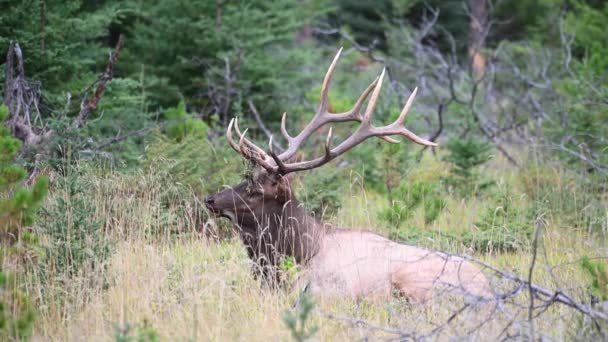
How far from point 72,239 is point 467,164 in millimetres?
5619

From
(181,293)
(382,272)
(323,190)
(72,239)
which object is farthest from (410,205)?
(72,239)

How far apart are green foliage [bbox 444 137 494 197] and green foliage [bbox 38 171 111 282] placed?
5.01 meters

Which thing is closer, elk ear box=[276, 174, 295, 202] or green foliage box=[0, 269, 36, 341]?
green foliage box=[0, 269, 36, 341]

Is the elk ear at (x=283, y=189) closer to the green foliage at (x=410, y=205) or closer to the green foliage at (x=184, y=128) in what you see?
the green foliage at (x=410, y=205)

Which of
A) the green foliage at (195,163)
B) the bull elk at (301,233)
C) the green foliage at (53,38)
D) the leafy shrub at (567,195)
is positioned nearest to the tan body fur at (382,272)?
the bull elk at (301,233)

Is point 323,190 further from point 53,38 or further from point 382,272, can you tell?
point 53,38

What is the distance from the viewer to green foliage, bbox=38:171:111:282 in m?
5.56

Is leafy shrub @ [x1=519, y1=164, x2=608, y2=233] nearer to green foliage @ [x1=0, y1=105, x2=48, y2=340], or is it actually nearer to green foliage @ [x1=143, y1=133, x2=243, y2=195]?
green foliage @ [x1=143, y1=133, x2=243, y2=195]

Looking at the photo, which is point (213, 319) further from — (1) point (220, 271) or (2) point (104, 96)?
(2) point (104, 96)

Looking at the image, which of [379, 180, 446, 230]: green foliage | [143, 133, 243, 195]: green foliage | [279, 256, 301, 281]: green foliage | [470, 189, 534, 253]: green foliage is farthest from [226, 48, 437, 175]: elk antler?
[143, 133, 243, 195]: green foliage

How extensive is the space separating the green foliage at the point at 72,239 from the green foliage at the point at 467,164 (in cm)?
501

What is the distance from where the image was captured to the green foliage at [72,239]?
5.56m

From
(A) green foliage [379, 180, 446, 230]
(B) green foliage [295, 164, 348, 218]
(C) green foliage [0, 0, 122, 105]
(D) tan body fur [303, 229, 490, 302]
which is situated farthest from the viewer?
(C) green foliage [0, 0, 122, 105]

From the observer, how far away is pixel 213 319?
5184 mm
